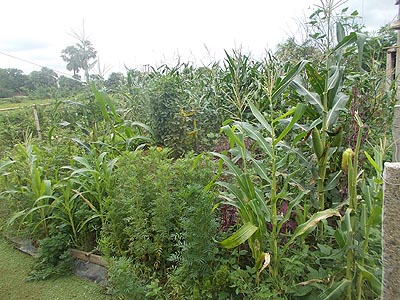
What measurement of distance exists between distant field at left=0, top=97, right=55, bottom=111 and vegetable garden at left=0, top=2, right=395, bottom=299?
360 cm

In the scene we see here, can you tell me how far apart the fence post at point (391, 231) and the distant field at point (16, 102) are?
6.56 metres

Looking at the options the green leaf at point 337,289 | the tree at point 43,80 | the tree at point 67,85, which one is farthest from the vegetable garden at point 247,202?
the tree at point 43,80

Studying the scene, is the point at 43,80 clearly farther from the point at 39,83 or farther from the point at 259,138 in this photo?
the point at 259,138

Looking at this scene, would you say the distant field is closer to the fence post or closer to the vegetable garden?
the vegetable garden

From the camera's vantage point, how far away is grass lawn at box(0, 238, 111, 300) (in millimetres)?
2277

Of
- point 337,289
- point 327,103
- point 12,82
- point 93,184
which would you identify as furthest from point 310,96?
point 12,82

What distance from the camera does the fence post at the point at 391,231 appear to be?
89 centimetres

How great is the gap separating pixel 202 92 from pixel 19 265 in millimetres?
3248

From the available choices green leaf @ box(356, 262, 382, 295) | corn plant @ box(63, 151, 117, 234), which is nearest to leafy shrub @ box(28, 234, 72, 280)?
corn plant @ box(63, 151, 117, 234)

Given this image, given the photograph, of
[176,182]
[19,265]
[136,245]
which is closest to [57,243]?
[19,265]

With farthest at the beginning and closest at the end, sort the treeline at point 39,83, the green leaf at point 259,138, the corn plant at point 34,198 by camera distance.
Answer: the treeline at point 39,83 → the corn plant at point 34,198 → the green leaf at point 259,138

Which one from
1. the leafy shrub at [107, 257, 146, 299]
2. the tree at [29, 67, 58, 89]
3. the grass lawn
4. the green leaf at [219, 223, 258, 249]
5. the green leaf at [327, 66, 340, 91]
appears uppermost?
the tree at [29, 67, 58, 89]

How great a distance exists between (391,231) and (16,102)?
7.67m

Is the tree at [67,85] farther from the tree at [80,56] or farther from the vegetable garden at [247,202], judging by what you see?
the vegetable garden at [247,202]
